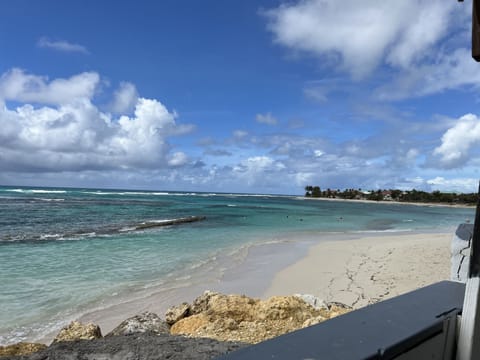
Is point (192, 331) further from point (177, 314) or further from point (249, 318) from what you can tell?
point (177, 314)

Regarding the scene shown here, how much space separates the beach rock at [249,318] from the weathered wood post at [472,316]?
10.9 ft

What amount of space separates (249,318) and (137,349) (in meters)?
2.16

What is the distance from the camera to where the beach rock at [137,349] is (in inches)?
120

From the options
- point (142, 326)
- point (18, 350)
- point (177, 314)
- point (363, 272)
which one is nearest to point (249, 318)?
point (177, 314)

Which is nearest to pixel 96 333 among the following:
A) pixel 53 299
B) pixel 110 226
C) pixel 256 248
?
pixel 53 299

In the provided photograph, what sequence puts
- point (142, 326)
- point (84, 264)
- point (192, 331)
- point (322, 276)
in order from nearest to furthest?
point (192, 331) < point (142, 326) < point (322, 276) < point (84, 264)

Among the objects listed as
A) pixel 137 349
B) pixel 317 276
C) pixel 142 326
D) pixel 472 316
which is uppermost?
pixel 472 316

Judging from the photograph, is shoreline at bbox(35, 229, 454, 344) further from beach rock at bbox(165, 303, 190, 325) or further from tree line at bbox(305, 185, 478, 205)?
tree line at bbox(305, 185, 478, 205)

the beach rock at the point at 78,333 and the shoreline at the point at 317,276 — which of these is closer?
the beach rock at the point at 78,333

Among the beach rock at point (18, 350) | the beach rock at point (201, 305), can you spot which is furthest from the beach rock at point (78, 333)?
the beach rock at point (201, 305)

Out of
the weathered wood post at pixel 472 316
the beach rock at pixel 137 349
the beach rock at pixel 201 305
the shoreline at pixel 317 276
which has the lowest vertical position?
the shoreline at pixel 317 276

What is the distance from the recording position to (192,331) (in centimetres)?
466

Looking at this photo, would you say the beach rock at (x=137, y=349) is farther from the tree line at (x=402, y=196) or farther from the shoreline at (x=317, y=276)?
the tree line at (x=402, y=196)

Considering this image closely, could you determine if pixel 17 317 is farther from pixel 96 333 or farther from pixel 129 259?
pixel 129 259
